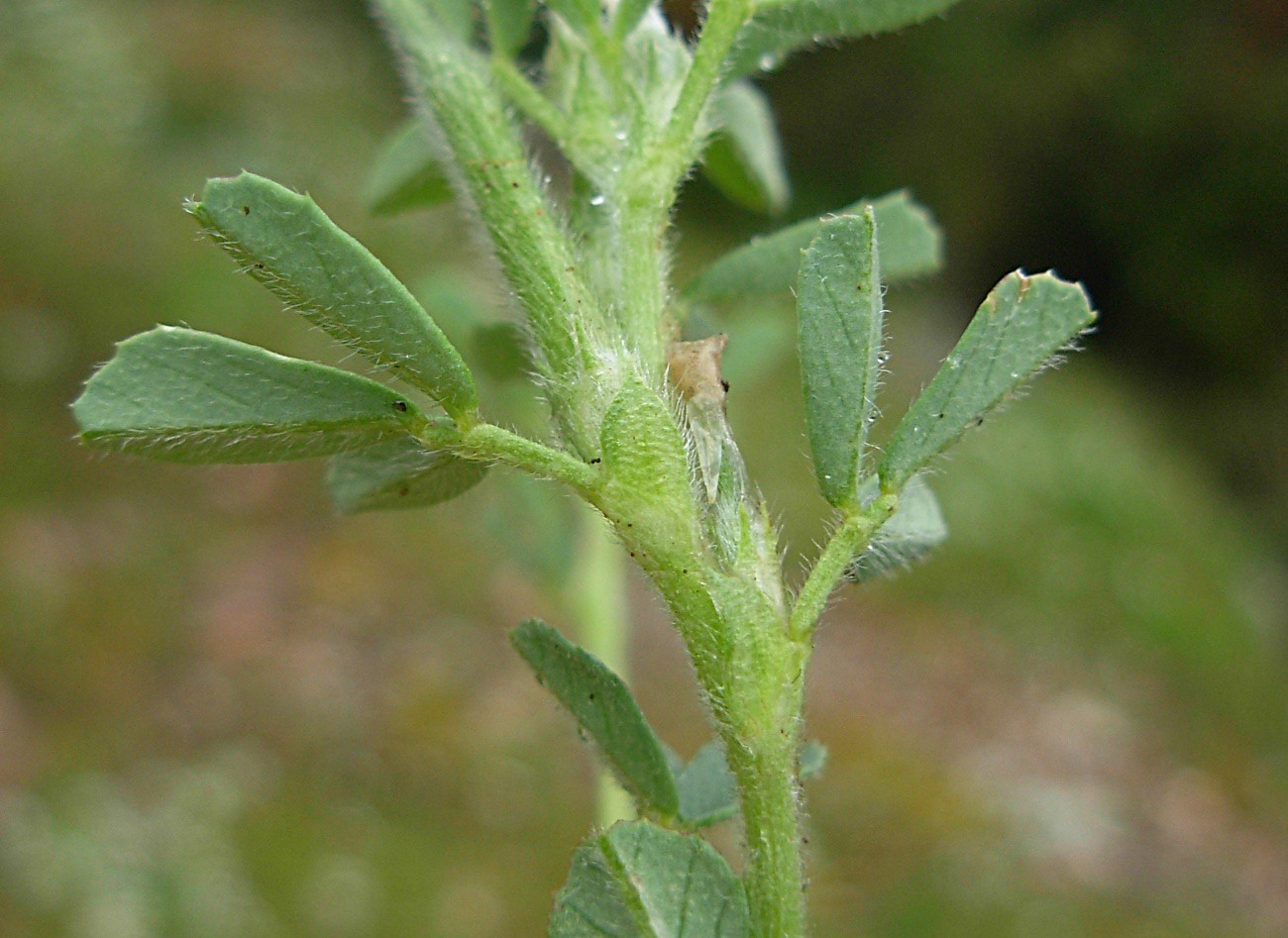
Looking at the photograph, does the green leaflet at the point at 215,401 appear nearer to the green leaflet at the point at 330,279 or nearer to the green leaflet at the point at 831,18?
the green leaflet at the point at 330,279

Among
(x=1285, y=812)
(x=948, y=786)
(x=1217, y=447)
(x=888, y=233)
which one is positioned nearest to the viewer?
(x=888, y=233)

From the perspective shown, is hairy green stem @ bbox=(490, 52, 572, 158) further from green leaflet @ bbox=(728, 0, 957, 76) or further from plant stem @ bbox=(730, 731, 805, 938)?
plant stem @ bbox=(730, 731, 805, 938)

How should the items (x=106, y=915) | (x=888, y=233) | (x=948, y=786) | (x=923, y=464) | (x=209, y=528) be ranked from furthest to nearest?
(x=209, y=528) → (x=948, y=786) → (x=106, y=915) → (x=888, y=233) → (x=923, y=464)

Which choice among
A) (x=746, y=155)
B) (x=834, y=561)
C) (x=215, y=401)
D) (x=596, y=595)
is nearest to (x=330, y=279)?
(x=215, y=401)

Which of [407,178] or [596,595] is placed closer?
[407,178]

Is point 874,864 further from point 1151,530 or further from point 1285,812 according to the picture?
point 1151,530

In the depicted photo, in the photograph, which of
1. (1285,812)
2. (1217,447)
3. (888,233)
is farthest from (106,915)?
(1217,447)

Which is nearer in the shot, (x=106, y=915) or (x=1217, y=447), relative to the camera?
(x=106, y=915)

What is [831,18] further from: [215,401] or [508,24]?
[215,401]
